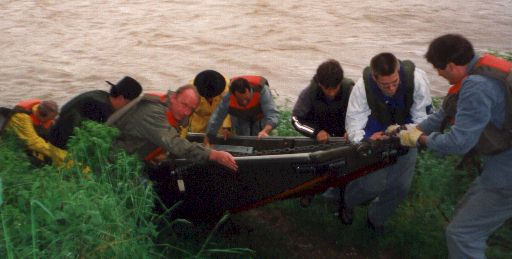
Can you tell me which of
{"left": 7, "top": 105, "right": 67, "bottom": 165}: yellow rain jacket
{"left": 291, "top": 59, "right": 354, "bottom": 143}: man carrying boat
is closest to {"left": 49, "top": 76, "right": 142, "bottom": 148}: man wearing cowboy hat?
{"left": 7, "top": 105, "right": 67, "bottom": 165}: yellow rain jacket

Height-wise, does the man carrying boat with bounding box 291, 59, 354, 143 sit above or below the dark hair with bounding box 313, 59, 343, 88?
below

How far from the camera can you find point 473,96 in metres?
3.51

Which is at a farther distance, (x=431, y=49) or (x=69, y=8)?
(x=69, y=8)

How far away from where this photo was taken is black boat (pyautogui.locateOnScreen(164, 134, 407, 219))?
4.38 meters

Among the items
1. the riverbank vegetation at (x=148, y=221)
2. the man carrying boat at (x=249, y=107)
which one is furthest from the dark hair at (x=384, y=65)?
the man carrying boat at (x=249, y=107)

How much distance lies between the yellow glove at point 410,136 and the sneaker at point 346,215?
1.31 meters

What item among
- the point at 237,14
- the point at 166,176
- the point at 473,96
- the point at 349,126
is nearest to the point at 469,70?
the point at 473,96

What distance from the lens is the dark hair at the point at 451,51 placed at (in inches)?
142

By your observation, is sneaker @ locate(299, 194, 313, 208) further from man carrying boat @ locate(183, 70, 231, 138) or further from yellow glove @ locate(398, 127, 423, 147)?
yellow glove @ locate(398, 127, 423, 147)

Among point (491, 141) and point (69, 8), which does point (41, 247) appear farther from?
point (69, 8)

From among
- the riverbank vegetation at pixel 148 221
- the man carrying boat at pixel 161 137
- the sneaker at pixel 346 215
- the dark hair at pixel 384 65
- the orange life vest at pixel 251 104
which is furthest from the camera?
the orange life vest at pixel 251 104

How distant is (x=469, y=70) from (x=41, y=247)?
2.79 meters

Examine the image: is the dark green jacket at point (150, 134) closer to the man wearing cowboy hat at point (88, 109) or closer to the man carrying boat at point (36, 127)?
the man wearing cowboy hat at point (88, 109)

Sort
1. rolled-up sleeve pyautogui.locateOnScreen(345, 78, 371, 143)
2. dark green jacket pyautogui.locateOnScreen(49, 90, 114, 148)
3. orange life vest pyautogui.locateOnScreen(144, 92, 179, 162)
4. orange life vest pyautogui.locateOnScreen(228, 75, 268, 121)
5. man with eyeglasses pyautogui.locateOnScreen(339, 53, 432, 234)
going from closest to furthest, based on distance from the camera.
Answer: man with eyeglasses pyautogui.locateOnScreen(339, 53, 432, 234) → rolled-up sleeve pyautogui.locateOnScreen(345, 78, 371, 143) → orange life vest pyautogui.locateOnScreen(144, 92, 179, 162) → dark green jacket pyautogui.locateOnScreen(49, 90, 114, 148) → orange life vest pyautogui.locateOnScreen(228, 75, 268, 121)
